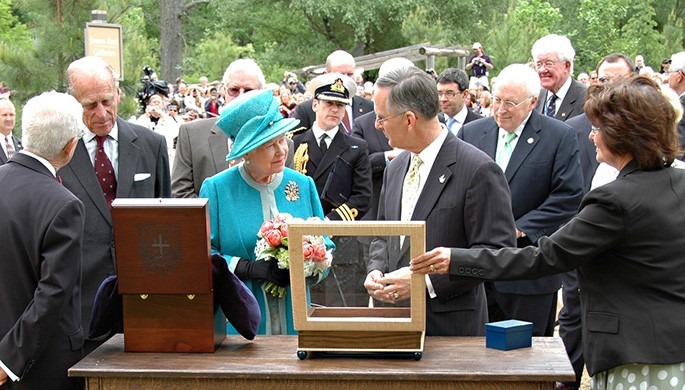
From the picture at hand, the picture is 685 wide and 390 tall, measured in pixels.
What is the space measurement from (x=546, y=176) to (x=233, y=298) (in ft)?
9.03

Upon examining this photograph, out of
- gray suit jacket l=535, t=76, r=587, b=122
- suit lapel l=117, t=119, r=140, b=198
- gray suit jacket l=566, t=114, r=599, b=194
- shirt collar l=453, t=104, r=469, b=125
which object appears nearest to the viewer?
suit lapel l=117, t=119, r=140, b=198

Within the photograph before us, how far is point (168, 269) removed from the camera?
3469 mm

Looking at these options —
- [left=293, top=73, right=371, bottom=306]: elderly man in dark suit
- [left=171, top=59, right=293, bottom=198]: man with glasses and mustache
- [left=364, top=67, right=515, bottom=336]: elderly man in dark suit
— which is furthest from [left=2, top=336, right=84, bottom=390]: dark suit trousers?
[left=293, top=73, right=371, bottom=306]: elderly man in dark suit

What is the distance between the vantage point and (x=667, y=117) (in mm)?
3398

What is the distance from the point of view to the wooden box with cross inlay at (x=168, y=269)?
3.45 m

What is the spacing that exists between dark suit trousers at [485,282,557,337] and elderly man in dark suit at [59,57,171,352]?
2059 mm

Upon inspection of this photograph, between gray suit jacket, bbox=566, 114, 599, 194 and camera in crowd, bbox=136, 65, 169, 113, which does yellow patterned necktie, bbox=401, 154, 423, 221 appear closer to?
gray suit jacket, bbox=566, 114, 599, 194

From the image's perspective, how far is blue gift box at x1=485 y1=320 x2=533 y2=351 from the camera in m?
3.47

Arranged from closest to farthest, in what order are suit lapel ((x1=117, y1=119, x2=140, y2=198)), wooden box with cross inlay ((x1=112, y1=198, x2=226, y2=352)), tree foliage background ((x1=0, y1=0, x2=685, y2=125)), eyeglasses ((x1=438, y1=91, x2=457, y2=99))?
1. wooden box with cross inlay ((x1=112, y1=198, x2=226, y2=352))
2. suit lapel ((x1=117, y1=119, x2=140, y2=198))
3. eyeglasses ((x1=438, y1=91, x2=457, y2=99))
4. tree foliage background ((x1=0, y1=0, x2=685, y2=125))

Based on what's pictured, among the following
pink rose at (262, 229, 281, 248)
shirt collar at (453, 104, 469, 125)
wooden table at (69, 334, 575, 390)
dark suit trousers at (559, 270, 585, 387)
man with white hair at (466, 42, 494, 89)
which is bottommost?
dark suit trousers at (559, 270, 585, 387)

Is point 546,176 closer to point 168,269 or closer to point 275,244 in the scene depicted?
point 275,244

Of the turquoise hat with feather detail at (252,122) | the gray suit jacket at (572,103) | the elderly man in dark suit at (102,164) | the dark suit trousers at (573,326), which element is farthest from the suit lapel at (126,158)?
the gray suit jacket at (572,103)

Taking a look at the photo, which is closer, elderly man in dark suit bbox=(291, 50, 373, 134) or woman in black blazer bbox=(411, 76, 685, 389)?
woman in black blazer bbox=(411, 76, 685, 389)

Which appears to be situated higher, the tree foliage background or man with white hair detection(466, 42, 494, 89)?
the tree foliage background
